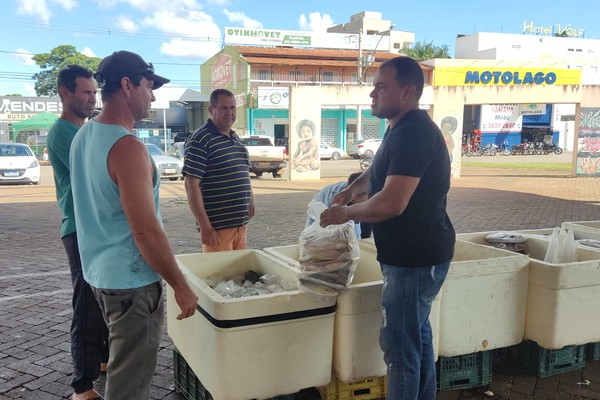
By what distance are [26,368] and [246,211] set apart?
6.29ft

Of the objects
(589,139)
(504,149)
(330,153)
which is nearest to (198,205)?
(589,139)

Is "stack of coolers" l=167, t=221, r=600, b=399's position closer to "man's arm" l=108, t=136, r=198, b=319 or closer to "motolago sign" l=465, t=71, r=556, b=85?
"man's arm" l=108, t=136, r=198, b=319

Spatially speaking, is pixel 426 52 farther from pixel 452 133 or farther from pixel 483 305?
pixel 483 305

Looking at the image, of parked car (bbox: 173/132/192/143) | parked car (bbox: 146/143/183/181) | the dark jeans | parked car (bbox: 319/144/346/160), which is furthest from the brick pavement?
parked car (bbox: 173/132/192/143)

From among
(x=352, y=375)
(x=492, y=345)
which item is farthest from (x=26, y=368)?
(x=492, y=345)

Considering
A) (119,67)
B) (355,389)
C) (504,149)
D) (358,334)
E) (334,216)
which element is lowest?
(355,389)

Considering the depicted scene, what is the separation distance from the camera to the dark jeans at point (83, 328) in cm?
290

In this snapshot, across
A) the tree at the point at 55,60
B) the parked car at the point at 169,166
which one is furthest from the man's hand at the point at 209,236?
the tree at the point at 55,60

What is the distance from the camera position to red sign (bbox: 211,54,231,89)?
40347 mm

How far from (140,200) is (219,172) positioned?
6.01 ft

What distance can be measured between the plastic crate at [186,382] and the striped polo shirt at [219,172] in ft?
3.59

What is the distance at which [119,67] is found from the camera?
207cm

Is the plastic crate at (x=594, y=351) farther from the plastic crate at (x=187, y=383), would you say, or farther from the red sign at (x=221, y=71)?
the red sign at (x=221, y=71)

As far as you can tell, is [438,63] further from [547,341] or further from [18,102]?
[18,102]
